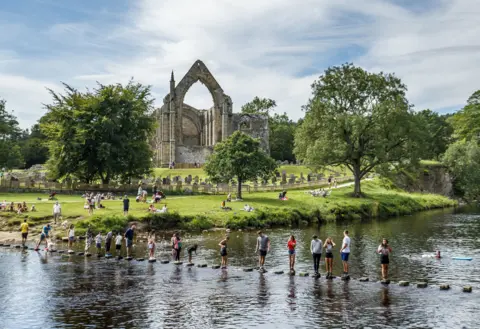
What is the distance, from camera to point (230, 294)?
75.8 ft

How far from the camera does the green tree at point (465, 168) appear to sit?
8550 centimetres

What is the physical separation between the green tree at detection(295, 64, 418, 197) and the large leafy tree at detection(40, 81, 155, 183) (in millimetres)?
21439

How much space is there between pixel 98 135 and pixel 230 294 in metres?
45.6

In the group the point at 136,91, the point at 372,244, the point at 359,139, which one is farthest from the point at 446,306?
the point at 136,91

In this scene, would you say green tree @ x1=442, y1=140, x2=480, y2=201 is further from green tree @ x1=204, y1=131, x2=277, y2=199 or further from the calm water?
the calm water

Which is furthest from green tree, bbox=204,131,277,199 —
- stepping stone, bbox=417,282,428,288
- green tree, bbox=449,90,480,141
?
green tree, bbox=449,90,480,141

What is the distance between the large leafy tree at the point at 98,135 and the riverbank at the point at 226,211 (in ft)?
21.9

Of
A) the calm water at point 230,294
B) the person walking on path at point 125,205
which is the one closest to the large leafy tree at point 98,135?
the person walking on path at point 125,205

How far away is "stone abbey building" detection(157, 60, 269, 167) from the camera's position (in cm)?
11131

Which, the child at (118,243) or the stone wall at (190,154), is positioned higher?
the stone wall at (190,154)

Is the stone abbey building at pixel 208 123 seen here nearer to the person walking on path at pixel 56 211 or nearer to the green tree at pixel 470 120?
the green tree at pixel 470 120

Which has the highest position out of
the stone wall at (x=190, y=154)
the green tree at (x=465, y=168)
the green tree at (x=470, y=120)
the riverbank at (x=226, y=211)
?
the green tree at (x=470, y=120)

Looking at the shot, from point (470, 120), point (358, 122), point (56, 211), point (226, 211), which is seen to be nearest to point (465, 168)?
point (470, 120)

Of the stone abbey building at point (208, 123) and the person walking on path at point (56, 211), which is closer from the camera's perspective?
the person walking on path at point (56, 211)
